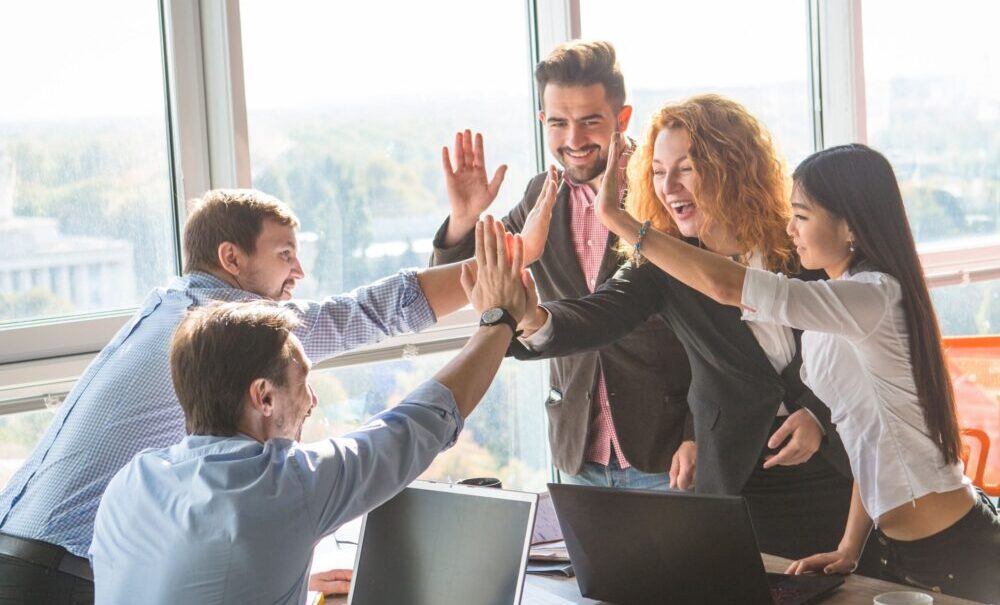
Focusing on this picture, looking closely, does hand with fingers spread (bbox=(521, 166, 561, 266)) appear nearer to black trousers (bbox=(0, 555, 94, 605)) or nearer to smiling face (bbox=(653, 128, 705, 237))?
smiling face (bbox=(653, 128, 705, 237))

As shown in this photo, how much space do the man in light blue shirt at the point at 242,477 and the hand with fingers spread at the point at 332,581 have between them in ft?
1.46

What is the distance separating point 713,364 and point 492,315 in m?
0.64

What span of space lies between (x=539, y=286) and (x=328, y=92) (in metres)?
1.10

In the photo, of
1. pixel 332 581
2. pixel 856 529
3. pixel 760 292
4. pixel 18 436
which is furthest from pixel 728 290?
pixel 18 436

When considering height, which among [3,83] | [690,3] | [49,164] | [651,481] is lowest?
[651,481]

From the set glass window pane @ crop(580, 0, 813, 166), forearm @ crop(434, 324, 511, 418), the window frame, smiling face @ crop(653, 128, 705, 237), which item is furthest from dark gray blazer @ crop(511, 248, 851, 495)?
glass window pane @ crop(580, 0, 813, 166)

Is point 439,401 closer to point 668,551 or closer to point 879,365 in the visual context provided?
point 668,551

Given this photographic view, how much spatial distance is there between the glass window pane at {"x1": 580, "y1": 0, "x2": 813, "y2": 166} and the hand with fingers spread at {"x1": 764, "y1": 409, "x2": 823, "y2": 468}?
194cm

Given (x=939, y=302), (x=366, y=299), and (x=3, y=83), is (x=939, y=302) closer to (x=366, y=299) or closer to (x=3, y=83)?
(x=366, y=299)

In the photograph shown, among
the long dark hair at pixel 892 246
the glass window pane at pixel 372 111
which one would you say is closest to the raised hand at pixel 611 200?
the long dark hair at pixel 892 246

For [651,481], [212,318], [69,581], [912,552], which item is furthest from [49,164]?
[912,552]

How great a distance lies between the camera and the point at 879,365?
216cm

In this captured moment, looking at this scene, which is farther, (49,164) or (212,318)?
(49,164)

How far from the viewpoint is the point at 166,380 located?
2209mm
